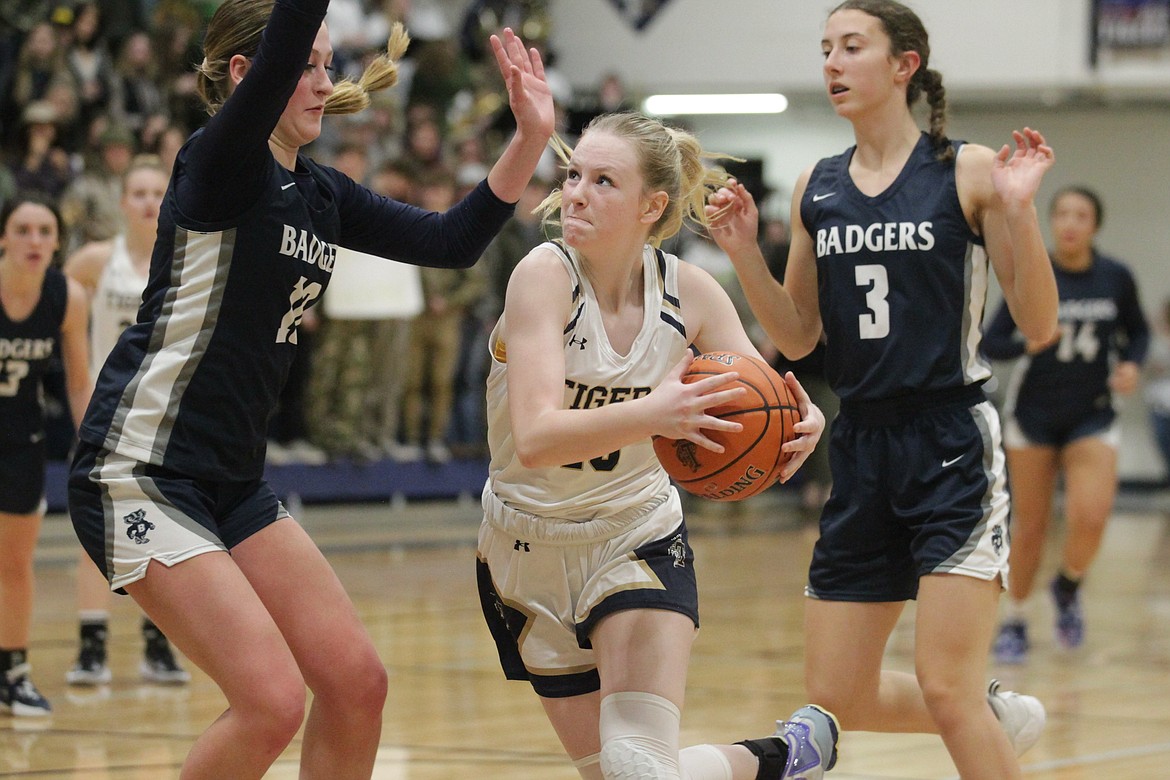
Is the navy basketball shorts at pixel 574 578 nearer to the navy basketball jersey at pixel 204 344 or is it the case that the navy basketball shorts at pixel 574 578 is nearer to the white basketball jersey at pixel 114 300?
the navy basketball jersey at pixel 204 344

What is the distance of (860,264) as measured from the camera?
394cm

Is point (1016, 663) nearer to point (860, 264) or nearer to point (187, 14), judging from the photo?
point (860, 264)

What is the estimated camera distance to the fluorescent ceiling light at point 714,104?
16516mm

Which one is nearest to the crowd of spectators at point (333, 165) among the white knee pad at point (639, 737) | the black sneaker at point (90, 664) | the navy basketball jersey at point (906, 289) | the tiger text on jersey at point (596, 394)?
the black sneaker at point (90, 664)

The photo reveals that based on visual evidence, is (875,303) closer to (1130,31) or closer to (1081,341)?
(1081,341)

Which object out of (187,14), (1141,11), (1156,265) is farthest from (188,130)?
(1156,265)

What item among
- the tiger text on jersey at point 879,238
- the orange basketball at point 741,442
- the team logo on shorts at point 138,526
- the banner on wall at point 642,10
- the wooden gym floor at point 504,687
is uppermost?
the banner on wall at point 642,10

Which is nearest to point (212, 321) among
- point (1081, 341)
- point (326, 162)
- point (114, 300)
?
point (114, 300)

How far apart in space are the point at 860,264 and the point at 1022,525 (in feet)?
11.9

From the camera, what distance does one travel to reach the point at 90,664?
6.14 m

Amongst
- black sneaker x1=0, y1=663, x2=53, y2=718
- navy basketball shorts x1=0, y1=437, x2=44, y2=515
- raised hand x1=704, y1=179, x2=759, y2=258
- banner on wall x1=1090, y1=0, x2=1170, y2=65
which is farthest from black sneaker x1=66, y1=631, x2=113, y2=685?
banner on wall x1=1090, y1=0, x2=1170, y2=65

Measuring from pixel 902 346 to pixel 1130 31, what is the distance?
11545 millimetres

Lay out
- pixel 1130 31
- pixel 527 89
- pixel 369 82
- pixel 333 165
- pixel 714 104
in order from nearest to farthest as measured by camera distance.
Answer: pixel 527 89, pixel 369 82, pixel 333 165, pixel 1130 31, pixel 714 104

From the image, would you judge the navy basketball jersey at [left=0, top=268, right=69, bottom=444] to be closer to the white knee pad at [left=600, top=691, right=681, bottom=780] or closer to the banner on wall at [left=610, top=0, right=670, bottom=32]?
the white knee pad at [left=600, top=691, right=681, bottom=780]
